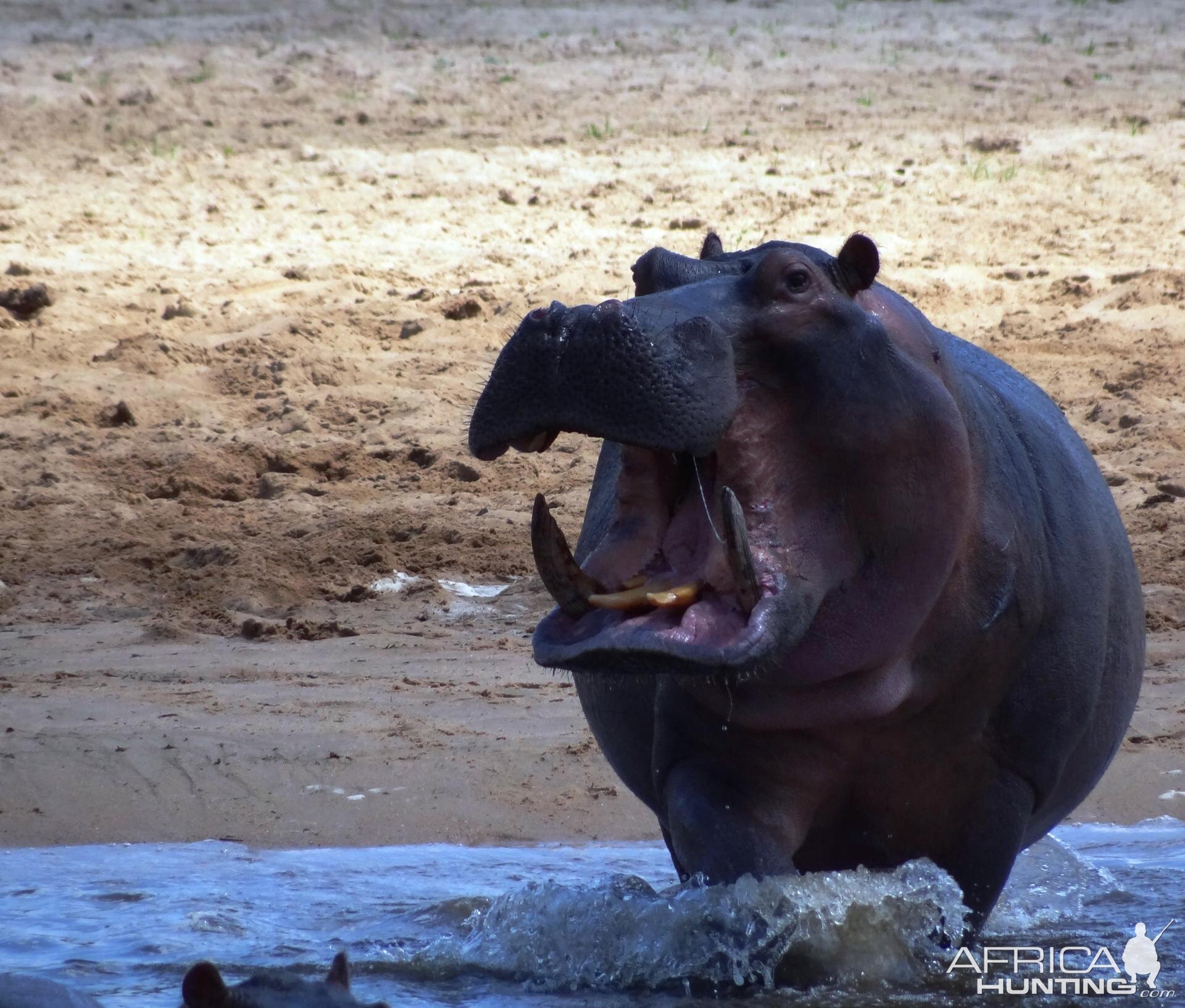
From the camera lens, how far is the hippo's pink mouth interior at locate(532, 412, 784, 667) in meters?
2.44

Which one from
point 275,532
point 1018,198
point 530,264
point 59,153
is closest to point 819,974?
point 275,532

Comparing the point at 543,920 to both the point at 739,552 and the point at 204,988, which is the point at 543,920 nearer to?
the point at 739,552

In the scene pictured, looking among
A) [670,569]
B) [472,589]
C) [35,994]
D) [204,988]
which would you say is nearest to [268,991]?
[204,988]

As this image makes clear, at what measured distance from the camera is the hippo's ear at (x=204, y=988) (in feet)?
6.86

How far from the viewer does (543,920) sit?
3189 mm

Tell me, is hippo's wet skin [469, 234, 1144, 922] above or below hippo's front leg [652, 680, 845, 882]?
above

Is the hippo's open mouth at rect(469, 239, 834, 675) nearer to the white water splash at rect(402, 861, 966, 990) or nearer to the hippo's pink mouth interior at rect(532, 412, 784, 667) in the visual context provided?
the hippo's pink mouth interior at rect(532, 412, 784, 667)

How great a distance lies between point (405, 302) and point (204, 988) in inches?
252

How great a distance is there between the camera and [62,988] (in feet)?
8.05

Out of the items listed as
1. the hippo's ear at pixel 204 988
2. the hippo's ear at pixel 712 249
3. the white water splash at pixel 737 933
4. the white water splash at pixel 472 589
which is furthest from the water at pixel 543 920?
the white water splash at pixel 472 589

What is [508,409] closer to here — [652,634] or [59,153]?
[652,634]

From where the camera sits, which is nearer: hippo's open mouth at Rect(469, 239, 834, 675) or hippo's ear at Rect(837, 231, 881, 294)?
hippo's open mouth at Rect(469, 239, 834, 675)

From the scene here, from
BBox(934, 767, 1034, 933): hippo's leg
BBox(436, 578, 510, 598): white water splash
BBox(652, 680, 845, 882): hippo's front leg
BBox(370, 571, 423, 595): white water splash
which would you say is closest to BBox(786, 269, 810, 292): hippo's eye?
BBox(652, 680, 845, 882): hippo's front leg

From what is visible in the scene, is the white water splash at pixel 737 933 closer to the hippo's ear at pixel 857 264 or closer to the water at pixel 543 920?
the water at pixel 543 920
